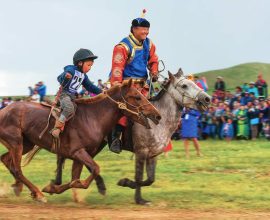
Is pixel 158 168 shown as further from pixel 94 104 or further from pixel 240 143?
pixel 240 143

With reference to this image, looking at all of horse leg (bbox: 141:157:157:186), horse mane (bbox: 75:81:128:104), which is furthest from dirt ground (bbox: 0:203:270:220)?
horse mane (bbox: 75:81:128:104)

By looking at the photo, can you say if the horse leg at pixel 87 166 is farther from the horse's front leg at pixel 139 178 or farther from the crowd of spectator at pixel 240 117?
the crowd of spectator at pixel 240 117

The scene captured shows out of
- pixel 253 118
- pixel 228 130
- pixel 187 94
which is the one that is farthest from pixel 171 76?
pixel 228 130

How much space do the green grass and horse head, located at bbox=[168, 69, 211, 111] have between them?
161 centimetres

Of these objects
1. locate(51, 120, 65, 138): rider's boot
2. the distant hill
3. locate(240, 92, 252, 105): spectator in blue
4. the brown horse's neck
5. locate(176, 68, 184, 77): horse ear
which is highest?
the distant hill

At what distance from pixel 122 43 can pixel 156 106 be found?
1.20 metres

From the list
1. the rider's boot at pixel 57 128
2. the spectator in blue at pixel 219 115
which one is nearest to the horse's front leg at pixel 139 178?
the rider's boot at pixel 57 128

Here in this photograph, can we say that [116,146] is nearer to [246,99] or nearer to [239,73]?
[246,99]

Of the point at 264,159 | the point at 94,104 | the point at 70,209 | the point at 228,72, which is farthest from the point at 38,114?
the point at 228,72

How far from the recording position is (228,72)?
55.8 metres

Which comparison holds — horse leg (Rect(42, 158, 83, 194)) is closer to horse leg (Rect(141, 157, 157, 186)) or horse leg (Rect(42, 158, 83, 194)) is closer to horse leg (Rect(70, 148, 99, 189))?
horse leg (Rect(70, 148, 99, 189))

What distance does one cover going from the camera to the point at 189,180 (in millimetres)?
13273

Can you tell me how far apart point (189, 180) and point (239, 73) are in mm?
42364

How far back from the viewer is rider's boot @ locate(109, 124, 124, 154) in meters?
10.4
